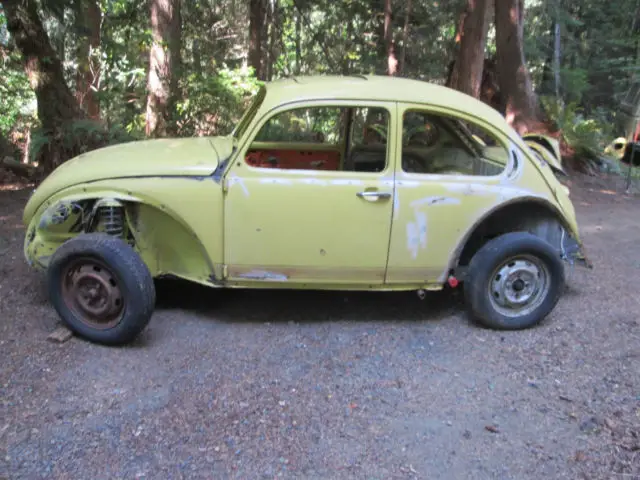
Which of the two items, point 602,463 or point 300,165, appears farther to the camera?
point 300,165

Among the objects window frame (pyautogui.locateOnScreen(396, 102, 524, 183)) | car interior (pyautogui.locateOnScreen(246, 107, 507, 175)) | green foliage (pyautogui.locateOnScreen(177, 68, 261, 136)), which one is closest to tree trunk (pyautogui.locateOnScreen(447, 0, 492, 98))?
green foliage (pyautogui.locateOnScreen(177, 68, 261, 136))

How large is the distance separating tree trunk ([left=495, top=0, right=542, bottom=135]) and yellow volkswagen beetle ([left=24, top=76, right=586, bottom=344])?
29.0 feet

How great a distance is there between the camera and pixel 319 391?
12.6 ft

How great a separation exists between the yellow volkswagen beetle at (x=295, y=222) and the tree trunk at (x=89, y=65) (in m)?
7.55

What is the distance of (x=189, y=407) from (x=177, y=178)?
1757 millimetres

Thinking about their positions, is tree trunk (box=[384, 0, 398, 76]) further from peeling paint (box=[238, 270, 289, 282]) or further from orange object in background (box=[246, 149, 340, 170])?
peeling paint (box=[238, 270, 289, 282])

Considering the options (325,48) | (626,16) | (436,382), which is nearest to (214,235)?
(436,382)

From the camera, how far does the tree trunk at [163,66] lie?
9.30 metres

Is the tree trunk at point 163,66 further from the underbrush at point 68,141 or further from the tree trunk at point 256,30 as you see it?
the tree trunk at point 256,30

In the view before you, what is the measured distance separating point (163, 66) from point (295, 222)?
6242 mm

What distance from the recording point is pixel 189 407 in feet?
11.7

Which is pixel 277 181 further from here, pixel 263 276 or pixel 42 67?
pixel 42 67

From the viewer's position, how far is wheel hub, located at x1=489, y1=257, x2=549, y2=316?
4832mm

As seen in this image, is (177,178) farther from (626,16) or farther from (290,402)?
(626,16)
